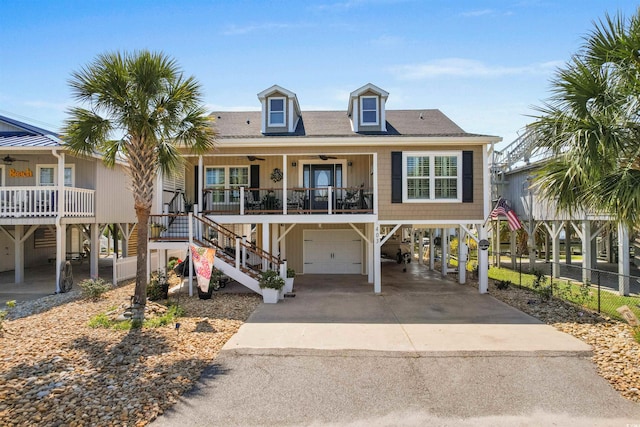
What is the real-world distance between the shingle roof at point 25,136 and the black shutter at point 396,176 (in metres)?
11.2

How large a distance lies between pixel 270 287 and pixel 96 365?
A: 521 cm

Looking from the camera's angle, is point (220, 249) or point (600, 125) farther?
point (220, 249)

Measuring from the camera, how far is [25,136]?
14.1 metres

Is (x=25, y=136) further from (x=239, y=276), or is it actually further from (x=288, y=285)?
(x=288, y=285)

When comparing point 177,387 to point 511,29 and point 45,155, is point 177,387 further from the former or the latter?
point 45,155

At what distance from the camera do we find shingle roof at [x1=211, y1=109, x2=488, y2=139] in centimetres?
1321

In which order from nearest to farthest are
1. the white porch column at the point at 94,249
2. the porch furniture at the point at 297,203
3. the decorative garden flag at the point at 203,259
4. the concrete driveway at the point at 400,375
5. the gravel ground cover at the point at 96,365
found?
1. the gravel ground cover at the point at 96,365
2. the concrete driveway at the point at 400,375
3. the decorative garden flag at the point at 203,259
4. the porch furniture at the point at 297,203
5. the white porch column at the point at 94,249

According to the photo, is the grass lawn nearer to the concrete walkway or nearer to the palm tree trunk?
the palm tree trunk

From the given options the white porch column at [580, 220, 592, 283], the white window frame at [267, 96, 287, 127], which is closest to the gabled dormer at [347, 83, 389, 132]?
the white window frame at [267, 96, 287, 127]

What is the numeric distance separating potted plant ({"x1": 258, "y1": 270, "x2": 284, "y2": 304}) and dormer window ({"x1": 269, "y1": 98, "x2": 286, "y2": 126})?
6211mm

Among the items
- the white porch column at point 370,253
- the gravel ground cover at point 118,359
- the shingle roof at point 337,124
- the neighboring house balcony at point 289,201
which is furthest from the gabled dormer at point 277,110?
the gravel ground cover at point 118,359

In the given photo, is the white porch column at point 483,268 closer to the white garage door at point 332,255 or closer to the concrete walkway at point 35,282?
the white garage door at point 332,255

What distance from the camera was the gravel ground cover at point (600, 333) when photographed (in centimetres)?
545

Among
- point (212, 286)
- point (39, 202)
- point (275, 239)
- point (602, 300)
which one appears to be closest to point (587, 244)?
point (602, 300)
